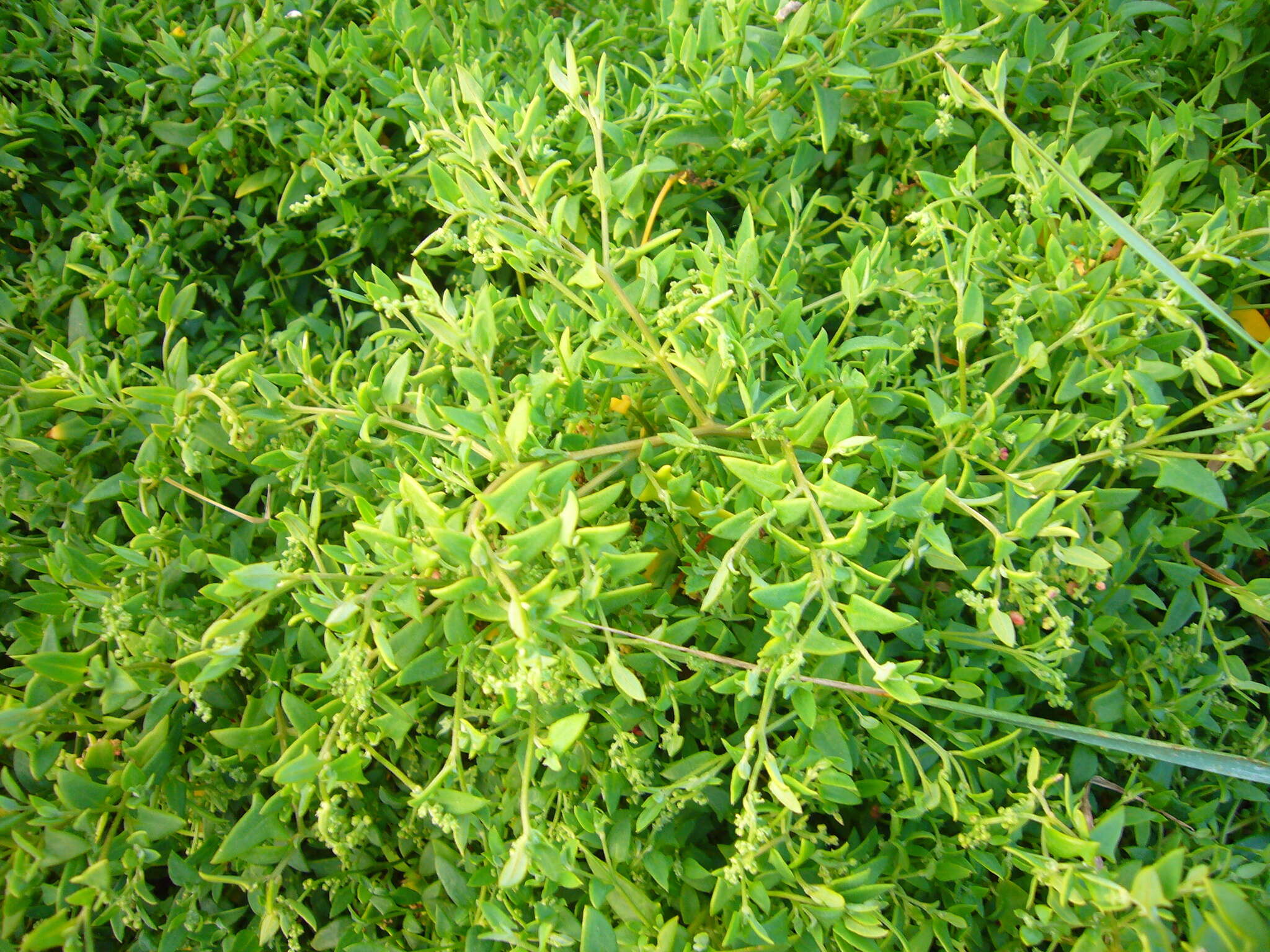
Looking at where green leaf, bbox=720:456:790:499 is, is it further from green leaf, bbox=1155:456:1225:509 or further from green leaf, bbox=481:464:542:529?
green leaf, bbox=1155:456:1225:509

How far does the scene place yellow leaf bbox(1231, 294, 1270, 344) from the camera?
5.92 feet

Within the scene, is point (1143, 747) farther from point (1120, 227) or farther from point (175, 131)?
point (175, 131)

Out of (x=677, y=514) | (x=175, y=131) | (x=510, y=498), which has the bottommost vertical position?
(x=677, y=514)

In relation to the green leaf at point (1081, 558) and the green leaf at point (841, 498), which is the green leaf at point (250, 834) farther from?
the green leaf at point (1081, 558)

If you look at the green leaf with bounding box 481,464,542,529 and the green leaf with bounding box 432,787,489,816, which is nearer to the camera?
the green leaf with bounding box 481,464,542,529

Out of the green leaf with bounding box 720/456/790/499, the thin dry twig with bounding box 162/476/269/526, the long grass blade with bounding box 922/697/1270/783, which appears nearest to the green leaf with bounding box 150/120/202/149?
the thin dry twig with bounding box 162/476/269/526

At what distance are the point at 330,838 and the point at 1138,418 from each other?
56.0 inches

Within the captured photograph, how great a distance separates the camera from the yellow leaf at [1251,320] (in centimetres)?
180

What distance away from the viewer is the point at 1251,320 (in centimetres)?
181

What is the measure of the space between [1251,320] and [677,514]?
1.31 metres

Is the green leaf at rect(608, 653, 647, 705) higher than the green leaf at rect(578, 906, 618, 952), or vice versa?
the green leaf at rect(608, 653, 647, 705)

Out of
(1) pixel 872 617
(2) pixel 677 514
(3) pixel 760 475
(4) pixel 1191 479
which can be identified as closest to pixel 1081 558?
(4) pixel 1191 479

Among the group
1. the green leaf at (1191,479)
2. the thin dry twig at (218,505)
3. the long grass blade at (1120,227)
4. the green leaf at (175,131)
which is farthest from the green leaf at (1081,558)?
the green leaf at (175,131)

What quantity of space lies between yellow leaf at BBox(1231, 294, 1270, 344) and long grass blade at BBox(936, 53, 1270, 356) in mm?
327
